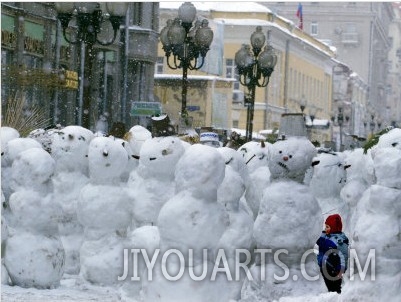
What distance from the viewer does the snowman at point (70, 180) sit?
991cm

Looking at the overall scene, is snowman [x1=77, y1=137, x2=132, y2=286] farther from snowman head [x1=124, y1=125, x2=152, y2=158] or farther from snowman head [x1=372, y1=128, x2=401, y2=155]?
snowman head [x1=372, y1=128, x2=401, y2=155]

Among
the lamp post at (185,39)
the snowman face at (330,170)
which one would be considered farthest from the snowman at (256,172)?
the lamp post at (185,39)

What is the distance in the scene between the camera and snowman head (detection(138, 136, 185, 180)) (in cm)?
917

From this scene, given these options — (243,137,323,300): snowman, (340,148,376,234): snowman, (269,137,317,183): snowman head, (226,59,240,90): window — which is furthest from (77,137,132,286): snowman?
(226,59,240,90): window

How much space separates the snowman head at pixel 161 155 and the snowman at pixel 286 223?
89cm

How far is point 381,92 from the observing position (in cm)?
5891

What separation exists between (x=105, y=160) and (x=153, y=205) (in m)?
0.56

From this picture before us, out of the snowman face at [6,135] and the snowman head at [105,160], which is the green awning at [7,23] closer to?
the snowman face at [6,135]

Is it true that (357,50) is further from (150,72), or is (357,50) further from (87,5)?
(87,5)

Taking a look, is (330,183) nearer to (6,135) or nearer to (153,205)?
(153,205)

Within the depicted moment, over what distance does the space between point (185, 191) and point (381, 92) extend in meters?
52.1

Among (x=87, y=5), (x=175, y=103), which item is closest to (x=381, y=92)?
(x=175, y=103)

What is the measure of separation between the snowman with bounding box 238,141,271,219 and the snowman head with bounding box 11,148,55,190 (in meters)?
1.86

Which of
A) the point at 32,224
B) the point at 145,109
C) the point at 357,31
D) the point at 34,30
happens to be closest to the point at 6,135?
the point at 32,224
